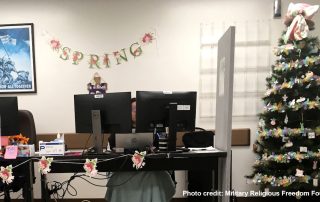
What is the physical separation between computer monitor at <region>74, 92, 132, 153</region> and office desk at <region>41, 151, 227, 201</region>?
0.13 metres

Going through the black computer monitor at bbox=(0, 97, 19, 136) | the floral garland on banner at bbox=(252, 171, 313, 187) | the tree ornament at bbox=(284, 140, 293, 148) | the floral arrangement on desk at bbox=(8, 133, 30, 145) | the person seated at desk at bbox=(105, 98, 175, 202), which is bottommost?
the floral garland on banner at bbox=(252, 171, 313, 187)

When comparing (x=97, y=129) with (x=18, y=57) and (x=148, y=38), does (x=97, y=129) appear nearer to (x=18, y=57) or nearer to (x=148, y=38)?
(x=148, y=38)

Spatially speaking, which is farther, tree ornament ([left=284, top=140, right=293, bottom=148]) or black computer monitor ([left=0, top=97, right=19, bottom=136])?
tree ornament ([left=284, top=140, right=293, bottom=148])

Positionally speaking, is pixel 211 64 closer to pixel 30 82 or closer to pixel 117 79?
pixel 117 79

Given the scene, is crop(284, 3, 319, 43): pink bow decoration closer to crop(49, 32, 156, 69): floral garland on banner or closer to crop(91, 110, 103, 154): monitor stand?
crop(49, 32, 156, 69): floral garland on banner

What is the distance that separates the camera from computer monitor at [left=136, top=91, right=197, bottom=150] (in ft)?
6.60

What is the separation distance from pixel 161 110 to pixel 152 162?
37 centimetres

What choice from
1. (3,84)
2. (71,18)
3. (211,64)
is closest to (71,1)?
(71,18)

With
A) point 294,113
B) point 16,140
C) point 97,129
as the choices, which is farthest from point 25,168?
point 294,113

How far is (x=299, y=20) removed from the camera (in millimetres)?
2906

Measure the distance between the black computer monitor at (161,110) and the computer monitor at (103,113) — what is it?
0.30 feet

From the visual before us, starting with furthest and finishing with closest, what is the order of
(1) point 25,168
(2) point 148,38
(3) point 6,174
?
(2) point 148,38 < (1) point 25,168 < (3) point 6,174

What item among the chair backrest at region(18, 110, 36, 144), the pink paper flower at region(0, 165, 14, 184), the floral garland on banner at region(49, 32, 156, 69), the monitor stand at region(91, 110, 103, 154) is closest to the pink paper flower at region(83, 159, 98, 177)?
the monitor stand at region(91, 110, 103, 154)

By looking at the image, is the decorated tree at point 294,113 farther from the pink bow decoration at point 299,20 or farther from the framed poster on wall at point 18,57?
the framed poster on wall at point 18,57
